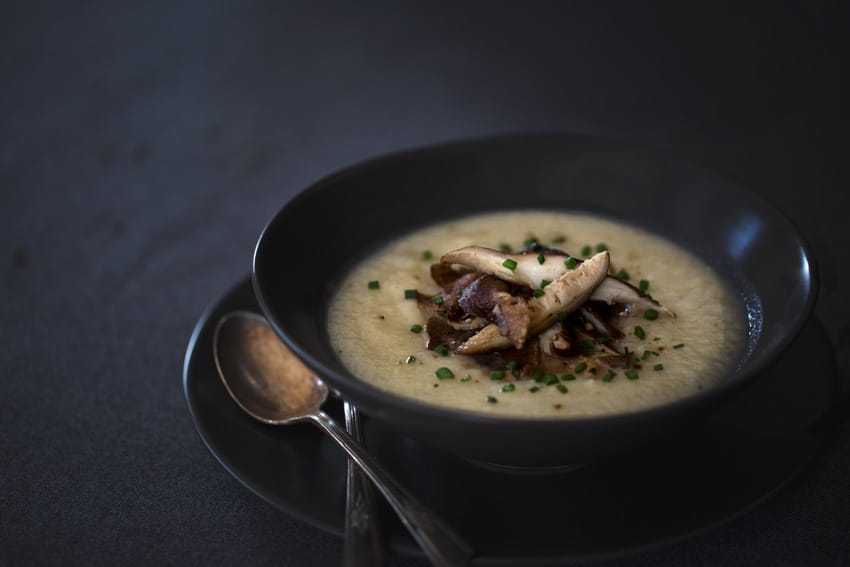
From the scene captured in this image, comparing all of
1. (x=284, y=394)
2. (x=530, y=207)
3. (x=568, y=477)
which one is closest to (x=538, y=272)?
(x=568, y=477)

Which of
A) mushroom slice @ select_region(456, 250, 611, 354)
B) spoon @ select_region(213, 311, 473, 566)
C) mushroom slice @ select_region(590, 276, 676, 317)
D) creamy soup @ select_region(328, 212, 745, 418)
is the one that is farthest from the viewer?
mushroom slice @ select_region(590, 276, 676, 317)

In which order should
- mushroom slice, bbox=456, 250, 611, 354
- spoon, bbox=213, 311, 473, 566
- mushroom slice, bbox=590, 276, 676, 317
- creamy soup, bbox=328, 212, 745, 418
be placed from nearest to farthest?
spoon, bbox=213, 311, 473, 566 < creamy soup, bbox=328, 212, 745, 418 < mushroom slice, bbox=456, 250, 611, 354 < mushroom slice, bbox=590, 276, 676, 317

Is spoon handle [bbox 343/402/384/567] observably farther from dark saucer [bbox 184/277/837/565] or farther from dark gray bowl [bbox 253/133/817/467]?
dark gray bowl [bbox 253/133/817/467]

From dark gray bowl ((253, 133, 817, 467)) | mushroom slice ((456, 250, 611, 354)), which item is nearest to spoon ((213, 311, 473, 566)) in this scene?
dark gray bowl ((253, 133, 817, 467))

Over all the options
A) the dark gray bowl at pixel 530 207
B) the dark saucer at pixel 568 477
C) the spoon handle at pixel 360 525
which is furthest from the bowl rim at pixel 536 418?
the spoon handle at pixel 360 525

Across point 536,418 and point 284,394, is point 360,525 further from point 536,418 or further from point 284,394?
point 284,394

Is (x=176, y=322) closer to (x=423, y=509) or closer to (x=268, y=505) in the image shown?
(x=268, y=505)

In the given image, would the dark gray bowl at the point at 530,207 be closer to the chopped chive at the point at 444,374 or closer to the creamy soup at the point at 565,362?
the creamy soup at the point at 565,362
